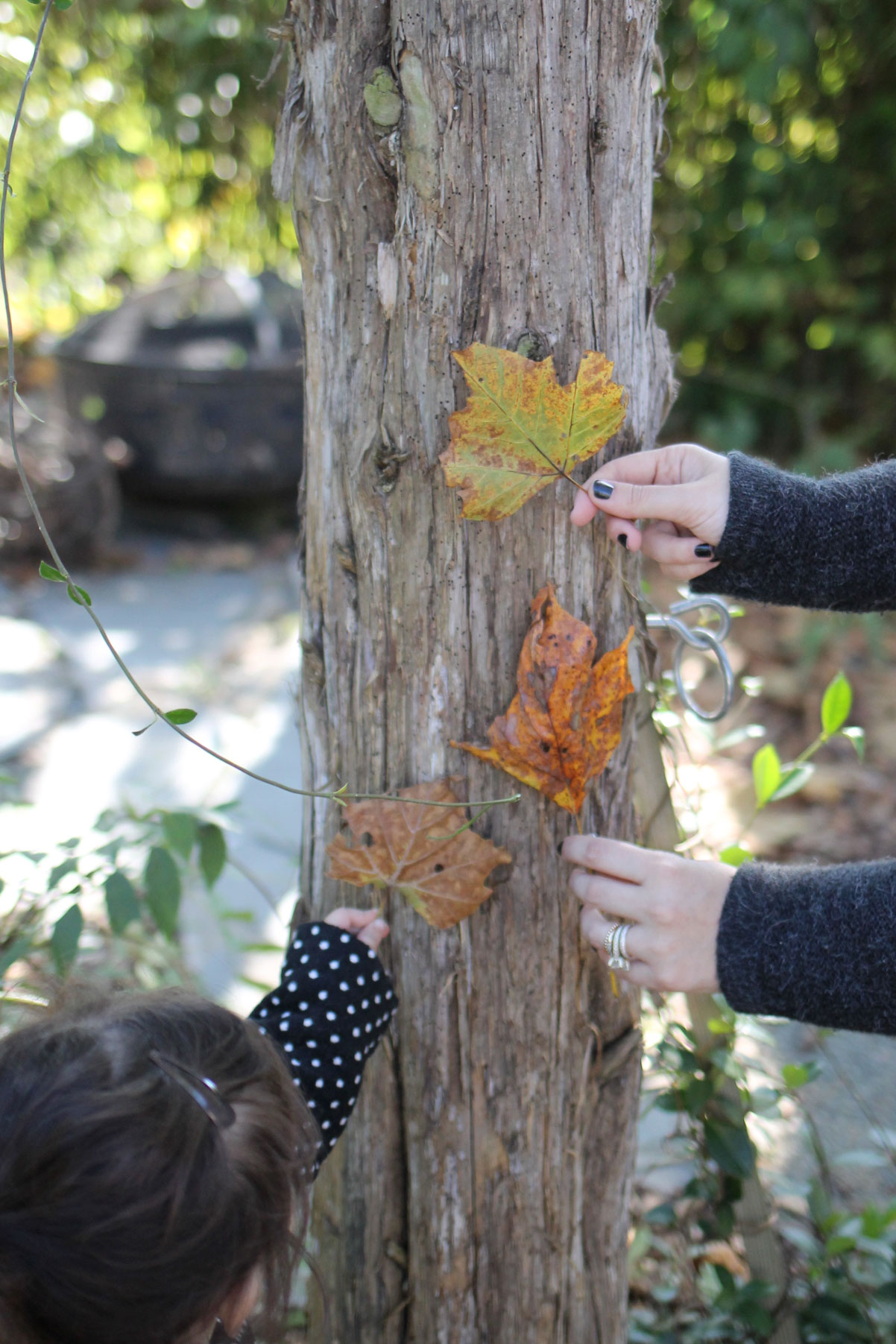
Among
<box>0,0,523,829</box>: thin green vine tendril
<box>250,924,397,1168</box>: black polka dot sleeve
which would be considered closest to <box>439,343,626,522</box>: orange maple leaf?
<box>0,0,523,829</box>: thin green vine tendril

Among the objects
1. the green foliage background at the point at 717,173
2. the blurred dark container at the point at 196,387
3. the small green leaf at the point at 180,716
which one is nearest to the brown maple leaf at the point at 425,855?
the small green leaf at the point at 180,716

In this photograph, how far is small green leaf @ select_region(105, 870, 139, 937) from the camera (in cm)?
132

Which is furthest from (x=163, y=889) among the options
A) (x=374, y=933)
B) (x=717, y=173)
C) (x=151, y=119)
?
(x=717, y=173)

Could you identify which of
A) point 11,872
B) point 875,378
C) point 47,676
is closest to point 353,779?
point 11,872

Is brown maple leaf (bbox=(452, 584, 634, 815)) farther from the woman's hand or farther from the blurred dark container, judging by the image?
the blurred dark container

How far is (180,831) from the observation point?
1400mm

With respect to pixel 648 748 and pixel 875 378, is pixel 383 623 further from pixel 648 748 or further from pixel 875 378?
pixel 875 378

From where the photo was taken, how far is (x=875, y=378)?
467 centimetres

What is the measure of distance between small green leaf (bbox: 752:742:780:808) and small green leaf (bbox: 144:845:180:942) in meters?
0.81

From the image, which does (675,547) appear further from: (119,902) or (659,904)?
(119,902)

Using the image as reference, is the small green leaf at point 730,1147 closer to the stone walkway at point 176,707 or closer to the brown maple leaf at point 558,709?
the brown maple leaf at point 558,709

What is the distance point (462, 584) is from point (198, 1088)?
0.54 meters

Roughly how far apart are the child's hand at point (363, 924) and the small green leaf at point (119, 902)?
0.30 meters

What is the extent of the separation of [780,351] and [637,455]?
13.9 feet
